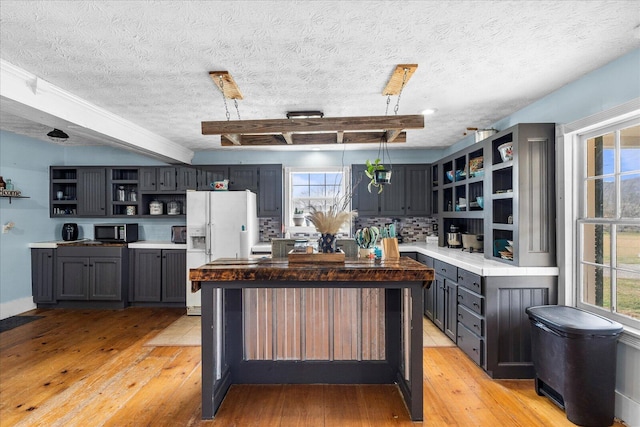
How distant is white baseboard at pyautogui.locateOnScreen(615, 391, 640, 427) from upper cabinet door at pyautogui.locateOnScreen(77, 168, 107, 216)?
6348 millimetres

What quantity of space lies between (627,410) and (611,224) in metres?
1.25

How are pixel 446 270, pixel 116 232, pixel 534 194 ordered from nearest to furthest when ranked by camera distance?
1. pixel 534 194
2. pixel 446 270
3. pixel 116 232

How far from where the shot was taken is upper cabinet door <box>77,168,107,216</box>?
17.8 ft

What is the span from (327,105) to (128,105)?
76.1 inches

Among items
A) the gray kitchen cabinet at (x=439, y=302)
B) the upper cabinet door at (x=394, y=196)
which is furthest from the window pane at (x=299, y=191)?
the gray kitchen cabinet at (x=439, y=302)

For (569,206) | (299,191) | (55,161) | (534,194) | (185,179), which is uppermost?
(55,161)

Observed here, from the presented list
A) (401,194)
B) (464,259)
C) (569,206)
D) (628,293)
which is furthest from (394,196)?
(628,293)

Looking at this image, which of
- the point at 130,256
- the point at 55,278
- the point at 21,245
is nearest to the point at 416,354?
the point at 130,256

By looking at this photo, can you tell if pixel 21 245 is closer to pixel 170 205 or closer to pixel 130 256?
pixel 130 256

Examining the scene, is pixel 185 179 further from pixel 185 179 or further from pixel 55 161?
pixel 55 161

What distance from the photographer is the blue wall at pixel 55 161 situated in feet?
10.5

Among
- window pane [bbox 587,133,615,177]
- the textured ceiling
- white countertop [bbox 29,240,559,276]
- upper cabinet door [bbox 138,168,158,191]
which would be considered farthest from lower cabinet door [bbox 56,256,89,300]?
window pane [bbox 587,133,615,177]

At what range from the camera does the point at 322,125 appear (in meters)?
2.54

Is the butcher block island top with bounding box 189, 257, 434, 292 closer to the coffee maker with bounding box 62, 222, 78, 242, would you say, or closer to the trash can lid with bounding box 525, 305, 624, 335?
the trash can lid with bounding box 525, 305, 624, 335
